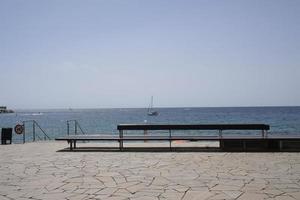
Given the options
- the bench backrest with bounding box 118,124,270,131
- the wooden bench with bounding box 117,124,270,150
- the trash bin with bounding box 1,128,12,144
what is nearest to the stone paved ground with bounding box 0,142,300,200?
the wooden bench with bounding box 117,124,270,150

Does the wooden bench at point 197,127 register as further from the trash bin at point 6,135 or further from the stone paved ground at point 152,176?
the trash bin at point 6,135

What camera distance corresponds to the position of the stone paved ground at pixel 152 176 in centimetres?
597

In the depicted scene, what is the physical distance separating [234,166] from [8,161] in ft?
19.6

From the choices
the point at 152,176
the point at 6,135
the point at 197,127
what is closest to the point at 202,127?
the point at 197,127

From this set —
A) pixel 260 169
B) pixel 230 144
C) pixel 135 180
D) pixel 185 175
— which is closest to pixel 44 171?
pixel 135 180

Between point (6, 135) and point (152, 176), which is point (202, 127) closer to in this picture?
point (152, 176)

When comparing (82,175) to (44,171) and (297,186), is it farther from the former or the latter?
(297,186)

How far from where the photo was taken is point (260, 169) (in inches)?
312

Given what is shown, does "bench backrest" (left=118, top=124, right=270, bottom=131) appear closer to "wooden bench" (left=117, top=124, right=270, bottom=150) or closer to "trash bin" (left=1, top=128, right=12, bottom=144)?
"wooden bench" (left=117, top=124, right=270, bottom=150)

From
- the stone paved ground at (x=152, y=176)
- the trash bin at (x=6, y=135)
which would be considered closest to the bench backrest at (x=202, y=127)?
the stone paved ground at (x=152, y=176)

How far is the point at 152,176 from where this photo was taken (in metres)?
7.40

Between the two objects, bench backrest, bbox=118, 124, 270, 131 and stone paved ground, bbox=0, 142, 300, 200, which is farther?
bench backrest, bbox=118, 124, 270, 131

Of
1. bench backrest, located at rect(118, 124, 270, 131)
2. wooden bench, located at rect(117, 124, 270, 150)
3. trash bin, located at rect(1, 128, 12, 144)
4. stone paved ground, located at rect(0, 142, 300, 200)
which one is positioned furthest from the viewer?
trash bin, located at rect(1, 128, 12, 144)

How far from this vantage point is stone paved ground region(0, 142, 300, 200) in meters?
5.97
